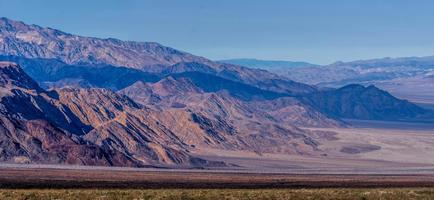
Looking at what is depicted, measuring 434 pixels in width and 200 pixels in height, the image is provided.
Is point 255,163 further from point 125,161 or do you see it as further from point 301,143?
point 301,143

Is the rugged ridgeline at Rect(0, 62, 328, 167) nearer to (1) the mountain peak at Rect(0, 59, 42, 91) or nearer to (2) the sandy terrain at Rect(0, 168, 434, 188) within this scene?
(1) the mountain peak at Rect(0, 59, 42, 91)

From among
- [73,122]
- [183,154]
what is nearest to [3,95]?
[73,122]

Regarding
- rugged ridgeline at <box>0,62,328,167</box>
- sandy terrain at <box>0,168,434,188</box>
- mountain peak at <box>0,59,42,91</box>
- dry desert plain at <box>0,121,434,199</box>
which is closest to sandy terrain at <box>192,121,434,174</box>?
dry desert plain at <box>0,121,434,199</box>

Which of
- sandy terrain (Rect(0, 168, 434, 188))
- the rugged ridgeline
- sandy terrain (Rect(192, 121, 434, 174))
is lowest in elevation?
sandy terrain (Rect(192, 121, 434, 174))

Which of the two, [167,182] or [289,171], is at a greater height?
[167,182]

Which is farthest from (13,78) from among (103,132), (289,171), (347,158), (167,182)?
(167,182)

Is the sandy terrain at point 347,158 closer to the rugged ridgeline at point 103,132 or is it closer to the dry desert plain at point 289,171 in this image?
the dry desert plain at point 289,171

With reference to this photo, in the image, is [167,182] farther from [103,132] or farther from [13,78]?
[13,78]

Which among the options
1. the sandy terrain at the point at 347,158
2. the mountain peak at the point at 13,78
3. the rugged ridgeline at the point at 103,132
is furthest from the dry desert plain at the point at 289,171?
the mountain peak at the point at 13,78

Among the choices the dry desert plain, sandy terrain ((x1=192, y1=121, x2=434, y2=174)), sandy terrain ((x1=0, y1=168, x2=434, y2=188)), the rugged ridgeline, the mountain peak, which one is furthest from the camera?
the mountain peak
